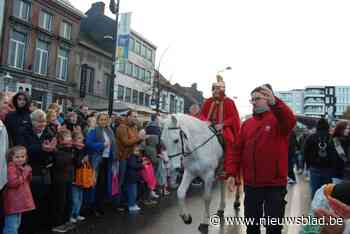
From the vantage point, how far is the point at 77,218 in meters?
7.06

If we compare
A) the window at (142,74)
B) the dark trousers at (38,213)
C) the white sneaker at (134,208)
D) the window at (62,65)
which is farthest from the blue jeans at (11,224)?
the window at (142,74)

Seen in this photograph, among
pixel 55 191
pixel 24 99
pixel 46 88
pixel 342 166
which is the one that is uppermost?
pixel 46 88

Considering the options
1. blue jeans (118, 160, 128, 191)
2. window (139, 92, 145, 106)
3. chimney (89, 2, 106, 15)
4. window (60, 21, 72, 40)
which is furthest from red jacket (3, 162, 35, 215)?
window (139, 92, 145, 106)

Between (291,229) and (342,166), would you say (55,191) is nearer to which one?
(291,229)

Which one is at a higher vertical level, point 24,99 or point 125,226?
point 24,99

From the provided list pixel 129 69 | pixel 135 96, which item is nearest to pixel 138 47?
pixel 129 69

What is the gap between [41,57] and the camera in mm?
30000

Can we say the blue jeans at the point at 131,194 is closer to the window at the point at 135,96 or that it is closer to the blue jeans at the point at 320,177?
the blue jeans at the point at 320,177

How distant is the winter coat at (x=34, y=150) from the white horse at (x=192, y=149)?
208 cm

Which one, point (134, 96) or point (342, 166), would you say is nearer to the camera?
point (342, 166)

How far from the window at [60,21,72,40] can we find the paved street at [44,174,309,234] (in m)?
26.1

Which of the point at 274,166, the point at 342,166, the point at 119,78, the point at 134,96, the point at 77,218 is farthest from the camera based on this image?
the point at 134,96

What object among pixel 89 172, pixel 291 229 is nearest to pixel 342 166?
pixel 291 229

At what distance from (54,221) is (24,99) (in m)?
2.16
